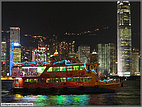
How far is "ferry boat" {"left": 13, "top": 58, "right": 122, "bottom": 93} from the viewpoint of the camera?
4075cm

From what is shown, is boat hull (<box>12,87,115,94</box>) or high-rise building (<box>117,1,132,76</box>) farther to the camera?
high-rise building (<box>117,1,132,76</box>)

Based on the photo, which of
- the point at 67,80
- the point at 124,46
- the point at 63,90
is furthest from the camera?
the point at 124,46

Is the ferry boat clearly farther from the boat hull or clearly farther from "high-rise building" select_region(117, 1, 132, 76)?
"high-rise building" select_region(117, 1, 132, 76)

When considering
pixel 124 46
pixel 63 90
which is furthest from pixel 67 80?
pixel 124 46

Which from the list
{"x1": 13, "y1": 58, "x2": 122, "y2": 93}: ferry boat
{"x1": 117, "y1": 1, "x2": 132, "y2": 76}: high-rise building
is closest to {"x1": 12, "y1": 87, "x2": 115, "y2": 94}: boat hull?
{"x1": 13, "y1": 58, "x2": 122, "y2": 93}: ferry boat

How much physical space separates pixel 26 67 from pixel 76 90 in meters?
8.59

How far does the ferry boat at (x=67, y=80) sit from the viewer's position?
40.8 meters

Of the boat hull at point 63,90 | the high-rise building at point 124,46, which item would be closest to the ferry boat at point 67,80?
the boat hull at point 63,90

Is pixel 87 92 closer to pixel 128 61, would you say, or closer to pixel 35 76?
pixel 35 76

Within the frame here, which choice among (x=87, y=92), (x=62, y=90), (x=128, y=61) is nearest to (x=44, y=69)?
(x=62, y=90)

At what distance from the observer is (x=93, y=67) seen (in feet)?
137

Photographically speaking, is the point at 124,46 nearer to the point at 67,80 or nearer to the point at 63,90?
the point at 67,80

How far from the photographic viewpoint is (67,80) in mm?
41312

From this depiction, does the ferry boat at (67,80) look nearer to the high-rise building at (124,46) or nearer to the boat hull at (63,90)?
the boat hull at (63,90)
